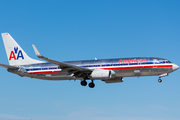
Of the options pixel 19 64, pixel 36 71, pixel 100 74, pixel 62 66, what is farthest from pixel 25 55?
pixel 100 74

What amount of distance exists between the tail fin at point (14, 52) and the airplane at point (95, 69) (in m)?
0.58

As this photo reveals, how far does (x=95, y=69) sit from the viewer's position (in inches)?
1949

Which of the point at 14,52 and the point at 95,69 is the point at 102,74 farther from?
the point at 14,52

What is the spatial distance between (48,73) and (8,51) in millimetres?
11078

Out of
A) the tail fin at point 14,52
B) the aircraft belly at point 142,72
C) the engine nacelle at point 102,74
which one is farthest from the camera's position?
the tail fin at point 14,52

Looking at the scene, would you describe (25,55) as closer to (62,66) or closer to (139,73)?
(62,66)

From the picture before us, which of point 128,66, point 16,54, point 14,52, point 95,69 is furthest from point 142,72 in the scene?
point 14,52

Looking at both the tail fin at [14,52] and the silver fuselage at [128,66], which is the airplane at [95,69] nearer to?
the silver fuselage at [128,66]

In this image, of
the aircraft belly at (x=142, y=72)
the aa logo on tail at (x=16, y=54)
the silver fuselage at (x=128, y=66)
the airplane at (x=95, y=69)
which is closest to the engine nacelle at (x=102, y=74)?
the airplane at (x=95, y=69)

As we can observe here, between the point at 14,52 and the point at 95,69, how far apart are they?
717 inches

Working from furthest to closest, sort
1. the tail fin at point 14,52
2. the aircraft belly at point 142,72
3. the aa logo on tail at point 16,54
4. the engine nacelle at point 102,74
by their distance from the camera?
the aa logo on tail at point 16,54
the tail fin at point 14,52
the aircraft belly at point 142,72
the engine nacelle at point 102,74

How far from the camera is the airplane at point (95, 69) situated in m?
47.5

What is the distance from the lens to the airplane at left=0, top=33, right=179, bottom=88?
156 ft

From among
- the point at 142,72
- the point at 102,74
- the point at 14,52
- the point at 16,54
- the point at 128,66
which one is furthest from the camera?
the point at 14,52
